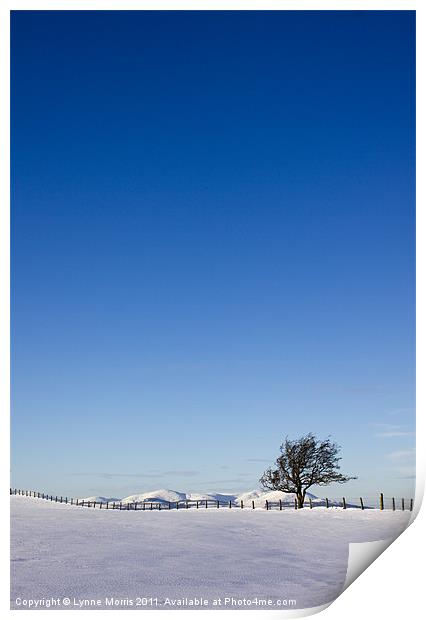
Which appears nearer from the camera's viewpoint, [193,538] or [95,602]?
[95,602]

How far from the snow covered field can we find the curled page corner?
0.20ft

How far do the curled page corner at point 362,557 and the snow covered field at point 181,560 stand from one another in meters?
0.06

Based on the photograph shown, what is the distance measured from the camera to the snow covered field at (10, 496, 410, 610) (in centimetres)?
498

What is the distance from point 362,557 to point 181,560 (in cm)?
139

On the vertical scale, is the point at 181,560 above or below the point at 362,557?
below

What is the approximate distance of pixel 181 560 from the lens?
578 cm

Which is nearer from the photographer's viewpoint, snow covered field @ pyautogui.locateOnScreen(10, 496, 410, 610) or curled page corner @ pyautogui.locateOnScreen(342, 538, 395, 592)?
snow covered field @ pyautogui.locateOnScreen(10, 496, 410, 610)

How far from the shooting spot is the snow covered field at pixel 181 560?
4977mm

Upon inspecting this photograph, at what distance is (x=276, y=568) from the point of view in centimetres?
573

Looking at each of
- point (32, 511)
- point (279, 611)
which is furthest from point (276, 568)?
point (32, 511)
